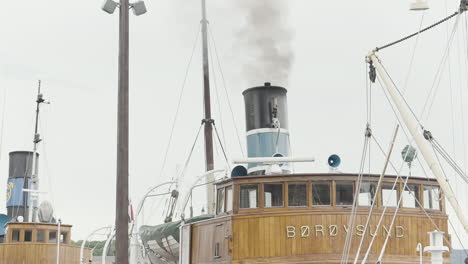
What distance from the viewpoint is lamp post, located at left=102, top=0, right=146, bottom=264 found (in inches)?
498

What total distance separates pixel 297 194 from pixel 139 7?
5066 mm

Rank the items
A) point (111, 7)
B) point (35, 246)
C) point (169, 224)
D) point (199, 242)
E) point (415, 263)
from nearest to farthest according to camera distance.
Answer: point (111, 7), point (415, 263), point (199, 242), point (169, 224), point (35, 246)

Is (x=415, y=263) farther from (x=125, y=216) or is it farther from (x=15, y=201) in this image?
(x=15, y=201)

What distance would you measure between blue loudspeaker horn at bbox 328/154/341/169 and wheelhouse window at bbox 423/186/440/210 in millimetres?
2039

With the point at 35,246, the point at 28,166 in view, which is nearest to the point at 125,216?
the point at 35,246

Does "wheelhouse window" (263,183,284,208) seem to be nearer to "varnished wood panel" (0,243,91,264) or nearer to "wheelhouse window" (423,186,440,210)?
"wheelhouse window" (423,186,440,210)

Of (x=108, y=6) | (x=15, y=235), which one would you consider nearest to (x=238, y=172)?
(x=108, y=6)

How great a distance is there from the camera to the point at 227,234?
15.1 meters

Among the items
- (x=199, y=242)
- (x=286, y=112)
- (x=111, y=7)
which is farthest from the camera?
(x=286, y=112)

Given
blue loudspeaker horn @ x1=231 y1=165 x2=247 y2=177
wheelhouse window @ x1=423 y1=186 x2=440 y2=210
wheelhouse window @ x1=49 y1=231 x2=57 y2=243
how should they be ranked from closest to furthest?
wheelhouse window @ x1=423 y1=186 x2=440 y2=210 → blue loudspeaker horn @ x1=231 y1=165 x2=247 y2=177 → wheelhouse window @ x1=49 y1=231 x2=57 y2=243

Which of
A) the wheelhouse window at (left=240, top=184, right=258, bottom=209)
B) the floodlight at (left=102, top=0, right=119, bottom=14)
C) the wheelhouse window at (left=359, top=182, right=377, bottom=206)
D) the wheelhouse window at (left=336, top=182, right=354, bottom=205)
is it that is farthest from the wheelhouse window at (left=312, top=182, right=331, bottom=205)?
the floodlight at (left=102, top=0, right=119, bottom=14)

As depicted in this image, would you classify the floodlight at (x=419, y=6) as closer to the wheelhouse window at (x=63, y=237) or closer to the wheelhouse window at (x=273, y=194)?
the wheelhouse window at (x=273, y=194)

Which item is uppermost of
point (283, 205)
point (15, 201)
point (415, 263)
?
point (15, 201)

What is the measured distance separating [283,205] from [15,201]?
20.9 meters
